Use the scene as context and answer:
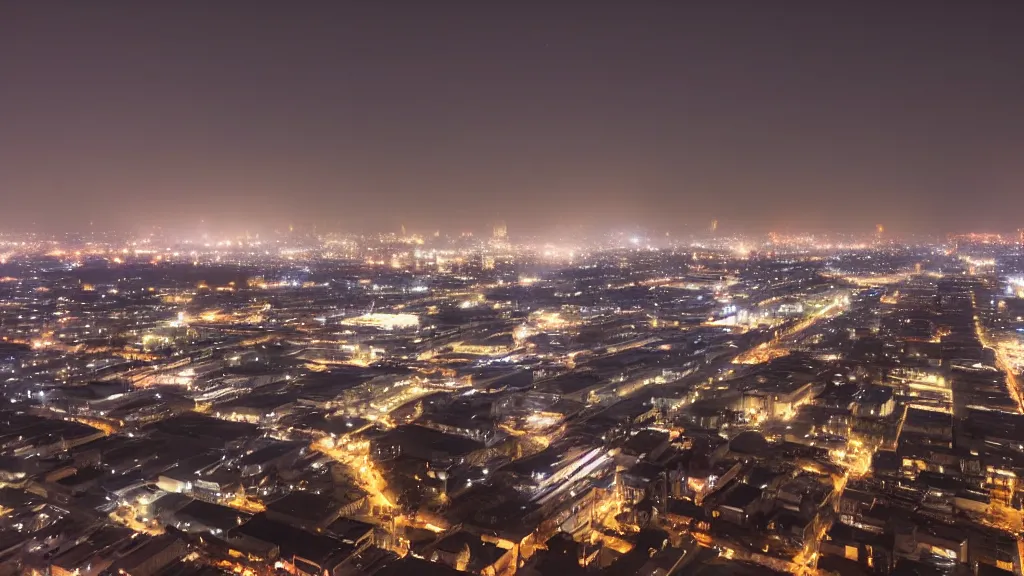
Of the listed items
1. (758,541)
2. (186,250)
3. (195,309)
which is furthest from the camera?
(186,250)

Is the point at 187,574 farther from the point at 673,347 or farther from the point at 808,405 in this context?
the point at 673,347

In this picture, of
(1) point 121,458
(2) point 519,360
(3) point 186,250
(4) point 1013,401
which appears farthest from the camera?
(3) point 186,250

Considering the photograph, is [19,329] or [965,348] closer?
[965,348]

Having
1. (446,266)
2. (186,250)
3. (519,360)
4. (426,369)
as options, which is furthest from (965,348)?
(186,250)

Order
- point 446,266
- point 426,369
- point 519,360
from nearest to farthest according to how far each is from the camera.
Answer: point 426,369 < point 519,360 < point 446,266

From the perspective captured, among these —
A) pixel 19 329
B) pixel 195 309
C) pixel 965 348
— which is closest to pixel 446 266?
pixel 195 309

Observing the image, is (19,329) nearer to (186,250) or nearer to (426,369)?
(426,369)

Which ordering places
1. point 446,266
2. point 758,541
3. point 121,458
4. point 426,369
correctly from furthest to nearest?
1. point 446,266
2. point 426,369
3. point 121,458
4. point 758,541

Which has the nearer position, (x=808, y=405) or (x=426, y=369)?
(x=808, y=405)
